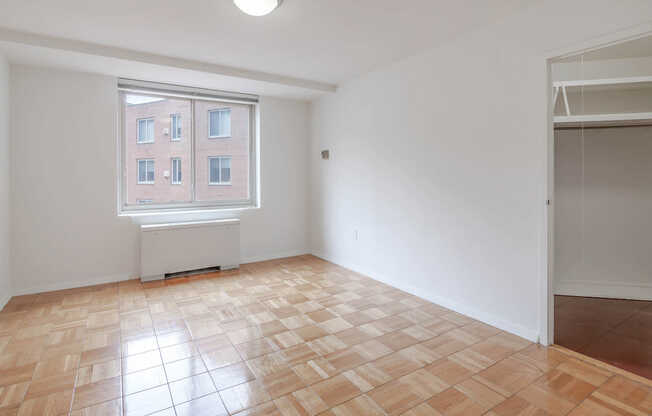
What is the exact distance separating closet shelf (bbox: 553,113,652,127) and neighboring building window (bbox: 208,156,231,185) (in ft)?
12.5

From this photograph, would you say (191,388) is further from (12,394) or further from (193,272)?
(193,272)

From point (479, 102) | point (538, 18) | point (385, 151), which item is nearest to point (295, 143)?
point (385, 151)

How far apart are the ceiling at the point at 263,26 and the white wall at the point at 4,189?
0.32m

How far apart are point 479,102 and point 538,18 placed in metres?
0.64

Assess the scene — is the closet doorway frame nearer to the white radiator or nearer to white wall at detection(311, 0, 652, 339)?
white wall at detection(311, 0, 652, 339)

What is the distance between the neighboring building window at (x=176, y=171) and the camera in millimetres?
4457

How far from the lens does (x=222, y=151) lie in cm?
476

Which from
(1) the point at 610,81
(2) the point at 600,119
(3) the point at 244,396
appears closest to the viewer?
(3) the point at 244,396

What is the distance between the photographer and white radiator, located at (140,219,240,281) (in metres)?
3.90

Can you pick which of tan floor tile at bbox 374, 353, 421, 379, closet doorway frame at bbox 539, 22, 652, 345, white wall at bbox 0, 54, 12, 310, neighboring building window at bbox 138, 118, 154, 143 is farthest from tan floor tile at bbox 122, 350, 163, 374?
neighboring building window at bbox 138, 118, 154, 143

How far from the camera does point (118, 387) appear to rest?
6.29 feet

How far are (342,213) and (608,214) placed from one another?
2.71 metres

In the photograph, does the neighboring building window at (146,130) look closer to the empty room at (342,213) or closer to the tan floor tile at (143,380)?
the empty room at (342,213)

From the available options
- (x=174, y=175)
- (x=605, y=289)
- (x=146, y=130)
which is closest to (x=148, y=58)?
(x=146, y=130)
